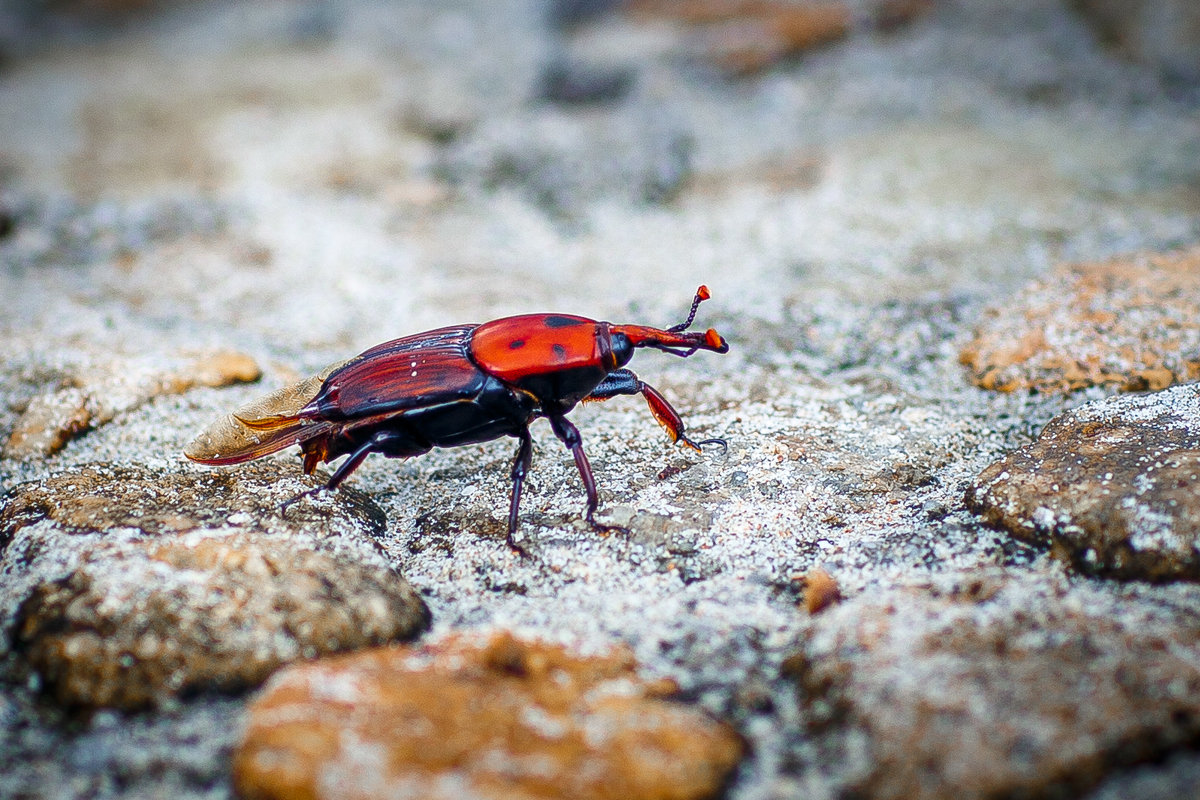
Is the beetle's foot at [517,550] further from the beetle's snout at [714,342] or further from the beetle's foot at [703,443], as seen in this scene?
the beetle's snout at [714,342]

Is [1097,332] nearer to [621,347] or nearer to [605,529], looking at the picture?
[621,347]

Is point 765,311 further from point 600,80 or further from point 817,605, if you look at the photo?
point 600,80

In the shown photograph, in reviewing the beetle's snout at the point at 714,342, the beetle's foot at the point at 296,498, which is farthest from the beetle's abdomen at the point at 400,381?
the beetle's snout at the point at 714,342

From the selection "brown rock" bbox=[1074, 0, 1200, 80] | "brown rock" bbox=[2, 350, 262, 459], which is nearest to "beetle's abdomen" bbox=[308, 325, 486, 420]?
"brown rock" bbox=[2, 350, 262, 459]

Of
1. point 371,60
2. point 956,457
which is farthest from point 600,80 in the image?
point 956,457

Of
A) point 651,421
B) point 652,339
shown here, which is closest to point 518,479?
point 652,339

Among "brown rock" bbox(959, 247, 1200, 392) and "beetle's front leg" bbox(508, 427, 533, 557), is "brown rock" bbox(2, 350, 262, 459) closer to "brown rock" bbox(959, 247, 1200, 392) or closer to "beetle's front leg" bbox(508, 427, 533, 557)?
"beetle's front leg" bbox(508, 427, 533, 557)
